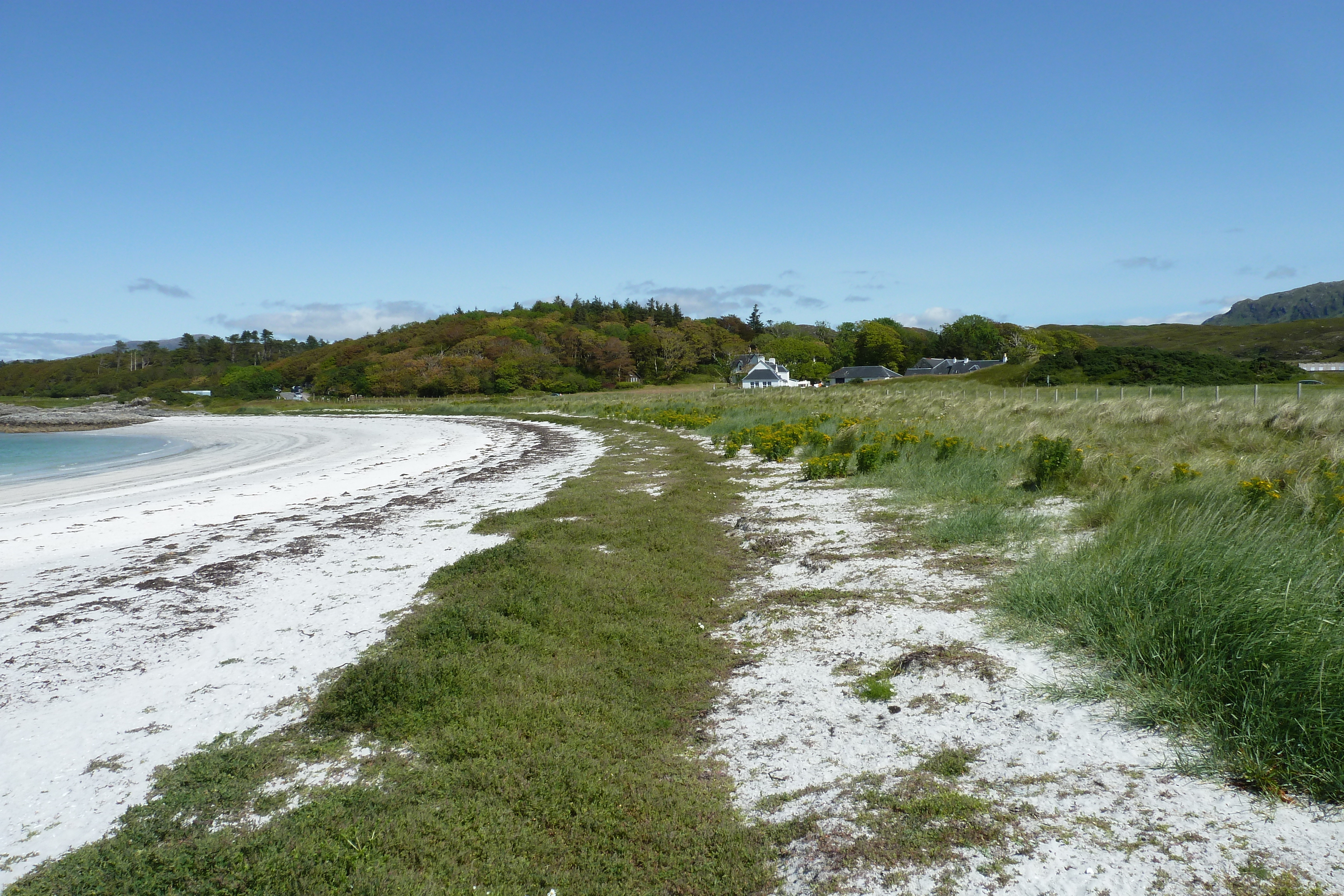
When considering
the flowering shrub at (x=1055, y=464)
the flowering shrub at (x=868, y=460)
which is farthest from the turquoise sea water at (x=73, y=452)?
the flowering shrub at (x=1055, y=464)

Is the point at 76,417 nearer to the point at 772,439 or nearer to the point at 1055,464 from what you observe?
the point at 772,439

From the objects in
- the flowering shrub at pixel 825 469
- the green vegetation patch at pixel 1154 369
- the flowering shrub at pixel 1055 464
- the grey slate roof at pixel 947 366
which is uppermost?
the grey slate roof at pixel 947 366

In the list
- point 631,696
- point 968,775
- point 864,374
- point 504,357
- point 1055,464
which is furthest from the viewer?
point 864,374

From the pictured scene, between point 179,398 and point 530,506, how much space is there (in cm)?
10096

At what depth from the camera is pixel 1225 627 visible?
12.2 ft

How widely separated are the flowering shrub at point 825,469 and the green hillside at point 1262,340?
3318 inches

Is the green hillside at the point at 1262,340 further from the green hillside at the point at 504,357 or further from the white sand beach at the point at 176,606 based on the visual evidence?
the white sand beach at the point at 176,606

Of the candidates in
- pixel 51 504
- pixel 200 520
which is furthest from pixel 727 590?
pixel 51 504

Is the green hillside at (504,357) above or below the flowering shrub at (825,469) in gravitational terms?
above

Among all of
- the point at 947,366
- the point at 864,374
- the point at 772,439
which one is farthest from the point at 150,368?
Result: the point at 772,439

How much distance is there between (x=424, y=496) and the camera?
1339cm

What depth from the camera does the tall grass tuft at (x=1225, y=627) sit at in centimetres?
298

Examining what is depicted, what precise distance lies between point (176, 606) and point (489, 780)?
5.10 m

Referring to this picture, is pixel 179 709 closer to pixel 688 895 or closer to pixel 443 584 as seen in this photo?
pixel 443 584
